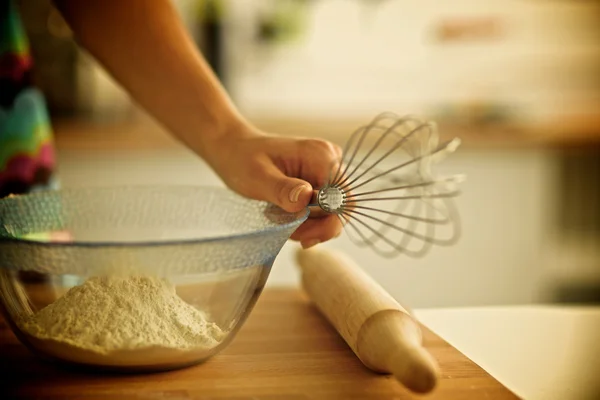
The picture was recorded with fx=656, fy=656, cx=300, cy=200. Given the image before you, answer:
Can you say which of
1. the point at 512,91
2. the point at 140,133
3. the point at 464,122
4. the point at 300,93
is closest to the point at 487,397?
the point at 140,133

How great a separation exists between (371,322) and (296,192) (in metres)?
0.11

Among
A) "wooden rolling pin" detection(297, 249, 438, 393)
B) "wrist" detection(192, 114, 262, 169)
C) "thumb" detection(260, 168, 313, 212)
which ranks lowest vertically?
"wooden rolling pin" detection(297, 249, 438, 393)

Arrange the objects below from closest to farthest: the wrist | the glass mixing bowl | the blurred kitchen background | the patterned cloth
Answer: the glass mixing bowl → the wrist → the patterned cloth → the blurred kitchen background

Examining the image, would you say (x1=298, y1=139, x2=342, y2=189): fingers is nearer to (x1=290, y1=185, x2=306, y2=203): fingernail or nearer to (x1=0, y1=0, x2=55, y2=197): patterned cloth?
(x1=290, y1=185, x2=306, y2=203): fingernail

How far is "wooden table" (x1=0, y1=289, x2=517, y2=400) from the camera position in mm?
431

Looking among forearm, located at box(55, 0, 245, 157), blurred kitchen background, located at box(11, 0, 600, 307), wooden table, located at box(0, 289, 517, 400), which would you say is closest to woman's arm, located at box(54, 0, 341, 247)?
forearm, located at box(55, 0, 245, 157)

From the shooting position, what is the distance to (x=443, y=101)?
1.94 m

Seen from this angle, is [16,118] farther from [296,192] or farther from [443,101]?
[443,101]

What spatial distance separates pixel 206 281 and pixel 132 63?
12.3 inches

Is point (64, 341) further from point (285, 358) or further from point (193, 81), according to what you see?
point (193, 81)

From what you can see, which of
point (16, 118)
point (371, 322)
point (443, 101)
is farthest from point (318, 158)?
point (443, 101)

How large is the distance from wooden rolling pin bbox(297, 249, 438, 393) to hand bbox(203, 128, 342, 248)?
0.05 meters

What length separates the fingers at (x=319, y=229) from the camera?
562 millimetres

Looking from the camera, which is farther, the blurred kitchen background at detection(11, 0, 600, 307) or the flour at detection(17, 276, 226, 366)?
the blurred kitchen background at detection(11, 0, 600, 307)
